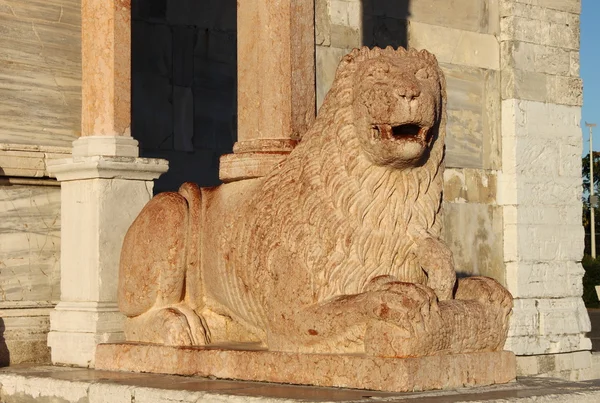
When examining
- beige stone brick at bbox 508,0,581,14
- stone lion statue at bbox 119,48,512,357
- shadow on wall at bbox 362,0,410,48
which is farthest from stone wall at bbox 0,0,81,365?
beige stone brick at bbox 508,0,581,14

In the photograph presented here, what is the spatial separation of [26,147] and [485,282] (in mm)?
3949

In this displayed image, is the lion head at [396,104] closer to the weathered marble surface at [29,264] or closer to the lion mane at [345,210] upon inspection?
the lion mane at [345,210]

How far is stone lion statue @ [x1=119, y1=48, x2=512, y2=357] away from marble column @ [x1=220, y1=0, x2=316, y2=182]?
827 millimetres

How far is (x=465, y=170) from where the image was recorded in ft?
38.6

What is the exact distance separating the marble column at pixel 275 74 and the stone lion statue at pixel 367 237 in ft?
2.71

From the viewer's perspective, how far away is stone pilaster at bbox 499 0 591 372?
11.8m

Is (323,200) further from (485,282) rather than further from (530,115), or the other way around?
(530,115)

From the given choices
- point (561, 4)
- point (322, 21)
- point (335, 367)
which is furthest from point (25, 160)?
point (561, 4)

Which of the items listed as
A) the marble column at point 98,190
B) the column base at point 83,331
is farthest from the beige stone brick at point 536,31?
the column base at point 83,331

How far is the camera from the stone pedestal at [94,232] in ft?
26.6

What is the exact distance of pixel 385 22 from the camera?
11.4m

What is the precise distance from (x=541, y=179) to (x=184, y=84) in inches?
142

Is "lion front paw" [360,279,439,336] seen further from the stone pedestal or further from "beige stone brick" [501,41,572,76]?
"beige stone brick" [501,41,572,76]

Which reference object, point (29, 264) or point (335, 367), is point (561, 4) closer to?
point (29, 264)
